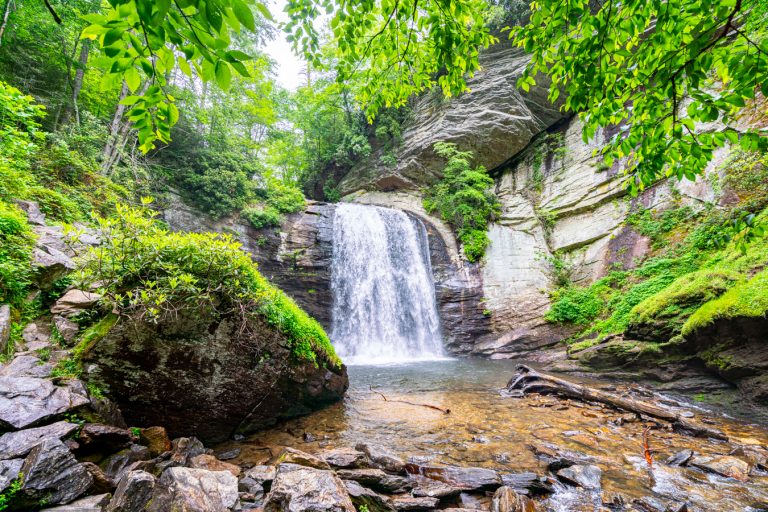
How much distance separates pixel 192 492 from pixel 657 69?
4.05 meters

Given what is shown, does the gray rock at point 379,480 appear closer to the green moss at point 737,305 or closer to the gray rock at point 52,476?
the gray rock at point 52,476

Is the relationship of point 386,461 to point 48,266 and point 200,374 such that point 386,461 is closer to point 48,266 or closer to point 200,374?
point 200,374

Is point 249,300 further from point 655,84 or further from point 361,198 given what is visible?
point 361,198

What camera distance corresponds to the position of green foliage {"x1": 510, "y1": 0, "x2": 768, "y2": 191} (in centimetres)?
182

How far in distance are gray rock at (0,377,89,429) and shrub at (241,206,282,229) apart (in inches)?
465

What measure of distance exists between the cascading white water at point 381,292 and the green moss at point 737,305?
8.08 m

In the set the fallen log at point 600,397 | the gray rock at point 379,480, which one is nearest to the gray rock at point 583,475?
the gray rock at point 379,480

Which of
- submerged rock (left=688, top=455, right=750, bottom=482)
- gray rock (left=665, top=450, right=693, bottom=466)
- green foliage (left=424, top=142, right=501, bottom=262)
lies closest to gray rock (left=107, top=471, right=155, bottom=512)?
gray rock (left=665, top=450, right=693, bottom=466)

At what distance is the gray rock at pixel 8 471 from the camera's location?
5.91 feet

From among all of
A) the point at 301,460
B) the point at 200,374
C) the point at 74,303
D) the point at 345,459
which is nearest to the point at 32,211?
the point at 74,303

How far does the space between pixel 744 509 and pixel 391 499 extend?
2.85 meters

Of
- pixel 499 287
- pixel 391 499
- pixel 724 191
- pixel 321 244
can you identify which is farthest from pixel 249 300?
pixel 724 191

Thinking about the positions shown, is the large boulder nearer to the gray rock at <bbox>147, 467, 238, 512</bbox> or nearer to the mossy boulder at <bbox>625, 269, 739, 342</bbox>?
the gray rock at <bbox>147, 467, 238, 512</bbox>

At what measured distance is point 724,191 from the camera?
9727mm
